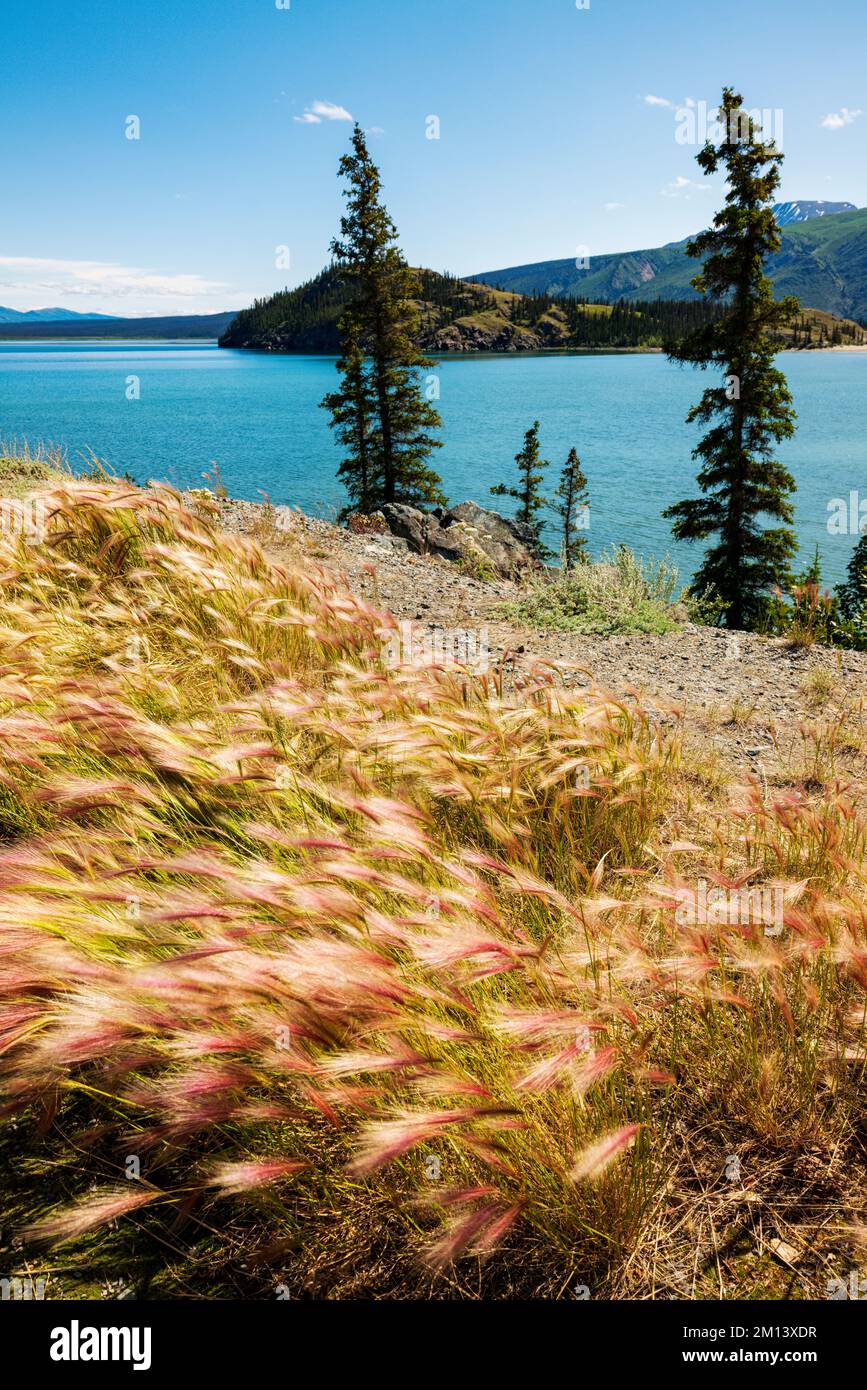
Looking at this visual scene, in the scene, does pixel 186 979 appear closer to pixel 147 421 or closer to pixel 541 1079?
pixel 541 1079

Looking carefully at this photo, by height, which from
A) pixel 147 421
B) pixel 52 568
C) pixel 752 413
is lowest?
pixel 52 568

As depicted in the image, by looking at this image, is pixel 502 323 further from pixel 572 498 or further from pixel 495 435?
pixel 572 498

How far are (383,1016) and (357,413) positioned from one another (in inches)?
1172

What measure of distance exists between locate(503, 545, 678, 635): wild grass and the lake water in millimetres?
6355

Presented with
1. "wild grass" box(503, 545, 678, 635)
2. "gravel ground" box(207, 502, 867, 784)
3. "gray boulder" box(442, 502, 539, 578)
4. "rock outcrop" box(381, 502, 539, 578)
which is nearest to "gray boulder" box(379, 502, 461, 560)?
"rock outcrop" box(381, 502, 539, 578)

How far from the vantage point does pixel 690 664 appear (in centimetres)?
641

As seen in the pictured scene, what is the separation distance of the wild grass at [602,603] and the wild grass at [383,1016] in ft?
15.5

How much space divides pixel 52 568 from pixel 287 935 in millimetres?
4285

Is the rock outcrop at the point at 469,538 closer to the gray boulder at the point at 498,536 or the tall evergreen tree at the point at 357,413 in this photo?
the gray boulder at the point at 498,536

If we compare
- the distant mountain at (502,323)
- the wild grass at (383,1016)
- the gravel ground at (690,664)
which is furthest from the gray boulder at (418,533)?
the distant mountain at (502,323)

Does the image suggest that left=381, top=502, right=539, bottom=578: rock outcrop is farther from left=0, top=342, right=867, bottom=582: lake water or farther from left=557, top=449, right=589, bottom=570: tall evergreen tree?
left=557, top=449, right=589, bottom=570: tall evergreen tree

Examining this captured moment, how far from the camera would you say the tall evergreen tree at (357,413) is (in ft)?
88.9
